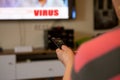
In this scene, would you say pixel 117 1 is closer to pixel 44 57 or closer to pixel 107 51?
pixel 107 51

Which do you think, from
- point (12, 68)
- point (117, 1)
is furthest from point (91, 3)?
point (117, 1)

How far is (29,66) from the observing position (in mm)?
3299

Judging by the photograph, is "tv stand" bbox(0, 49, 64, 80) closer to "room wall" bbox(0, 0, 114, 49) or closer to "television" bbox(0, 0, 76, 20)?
"room wall" bbox(0, 0, 114, 49)

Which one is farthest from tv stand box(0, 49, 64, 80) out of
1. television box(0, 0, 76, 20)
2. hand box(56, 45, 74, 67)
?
hand box(56, 45, 74, 67)

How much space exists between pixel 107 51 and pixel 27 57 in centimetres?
294

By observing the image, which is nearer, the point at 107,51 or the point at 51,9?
the point at 107,51

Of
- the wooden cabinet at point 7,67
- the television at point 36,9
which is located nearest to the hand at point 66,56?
the wooden cabinet at point 7,67

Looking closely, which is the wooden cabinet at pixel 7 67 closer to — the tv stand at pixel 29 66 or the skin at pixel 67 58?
the tv stand at pixel 29 66

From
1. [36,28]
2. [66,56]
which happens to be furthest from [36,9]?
[66,56]

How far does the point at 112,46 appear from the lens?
629 mm

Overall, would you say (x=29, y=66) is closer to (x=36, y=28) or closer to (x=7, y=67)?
(x=7, y=67)

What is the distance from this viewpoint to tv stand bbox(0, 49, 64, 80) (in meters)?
3.24

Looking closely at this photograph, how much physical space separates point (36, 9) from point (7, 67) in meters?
0.90

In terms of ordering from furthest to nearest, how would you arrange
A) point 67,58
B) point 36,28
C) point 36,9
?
point 36,28 → point 36,9 → point 67,58
